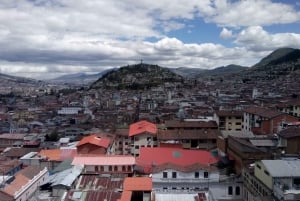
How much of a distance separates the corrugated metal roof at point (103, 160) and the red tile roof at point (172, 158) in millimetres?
1308

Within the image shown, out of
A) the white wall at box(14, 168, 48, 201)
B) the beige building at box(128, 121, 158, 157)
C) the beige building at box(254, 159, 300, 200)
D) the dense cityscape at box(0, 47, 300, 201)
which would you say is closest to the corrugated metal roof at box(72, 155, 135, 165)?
the dense cityscape at box(0, 47, 300, 201)

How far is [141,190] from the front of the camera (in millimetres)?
34219

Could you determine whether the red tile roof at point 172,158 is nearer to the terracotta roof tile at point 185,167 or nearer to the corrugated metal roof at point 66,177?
the terracotta roof tile at point 185,167

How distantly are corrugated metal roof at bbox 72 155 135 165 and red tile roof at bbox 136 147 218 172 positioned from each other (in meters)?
1.31

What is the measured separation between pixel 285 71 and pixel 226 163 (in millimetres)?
Result: 170104

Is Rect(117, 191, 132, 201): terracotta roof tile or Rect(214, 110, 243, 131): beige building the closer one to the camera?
Rect(117, 191, 132, 201): terracotta roof tile

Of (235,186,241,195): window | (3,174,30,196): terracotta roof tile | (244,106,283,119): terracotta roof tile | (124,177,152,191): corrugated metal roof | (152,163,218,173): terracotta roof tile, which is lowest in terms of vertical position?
(235,186,241,195): window

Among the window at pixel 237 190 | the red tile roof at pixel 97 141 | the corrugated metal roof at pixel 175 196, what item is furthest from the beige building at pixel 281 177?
the red tile roof at pixel 97 141

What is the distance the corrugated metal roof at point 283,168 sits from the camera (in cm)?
2861

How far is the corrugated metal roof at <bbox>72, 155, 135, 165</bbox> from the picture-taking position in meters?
42.8

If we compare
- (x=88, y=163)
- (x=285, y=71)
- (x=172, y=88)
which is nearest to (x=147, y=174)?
(x=88, y=163)

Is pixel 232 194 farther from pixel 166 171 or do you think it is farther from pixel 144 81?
pixel 144 81

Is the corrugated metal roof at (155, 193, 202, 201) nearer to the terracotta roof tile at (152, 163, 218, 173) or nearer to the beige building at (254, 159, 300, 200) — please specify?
the terracotta roof tile at (152, 163, 218, 173)

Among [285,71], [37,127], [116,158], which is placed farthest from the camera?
[285,71]
